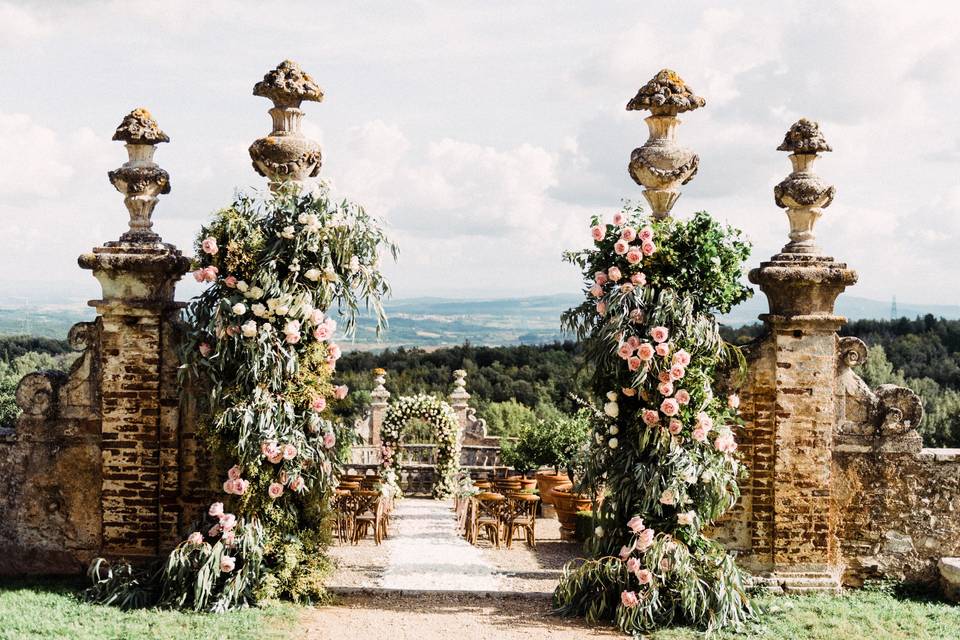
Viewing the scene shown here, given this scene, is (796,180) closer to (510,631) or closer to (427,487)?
(510,631)

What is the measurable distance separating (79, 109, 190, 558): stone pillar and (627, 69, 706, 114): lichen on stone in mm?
4221

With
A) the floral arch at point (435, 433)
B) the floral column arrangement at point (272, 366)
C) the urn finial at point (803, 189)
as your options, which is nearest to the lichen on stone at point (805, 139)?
the urn finial at point (803, 189)

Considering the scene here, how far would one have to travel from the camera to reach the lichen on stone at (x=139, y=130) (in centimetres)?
860

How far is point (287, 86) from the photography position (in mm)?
8484

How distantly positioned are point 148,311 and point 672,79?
4937mm

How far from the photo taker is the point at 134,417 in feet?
28.3

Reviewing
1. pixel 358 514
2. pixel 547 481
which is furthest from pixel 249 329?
pixel 547 481

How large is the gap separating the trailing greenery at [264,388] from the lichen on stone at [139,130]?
1008 mm

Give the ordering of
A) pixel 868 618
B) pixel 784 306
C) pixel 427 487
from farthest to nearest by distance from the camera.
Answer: pixel 427 487 → pixel 784 306 → pixel 868 618

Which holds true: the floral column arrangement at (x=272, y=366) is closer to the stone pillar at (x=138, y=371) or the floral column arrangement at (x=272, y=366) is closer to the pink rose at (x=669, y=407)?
the stone pillar at (x=138, y=371)


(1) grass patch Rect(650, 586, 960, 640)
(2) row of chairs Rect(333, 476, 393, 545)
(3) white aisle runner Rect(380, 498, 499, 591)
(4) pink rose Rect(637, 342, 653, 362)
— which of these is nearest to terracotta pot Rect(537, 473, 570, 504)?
(3) white aisle runner Rect(380, 498, 499, 591)

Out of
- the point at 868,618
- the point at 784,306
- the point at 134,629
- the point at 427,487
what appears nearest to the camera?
the point at 134,629

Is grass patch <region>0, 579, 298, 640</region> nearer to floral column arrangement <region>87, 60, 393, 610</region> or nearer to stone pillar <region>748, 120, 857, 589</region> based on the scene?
floral column arrangement <region>87, 60, 393, 610</region>

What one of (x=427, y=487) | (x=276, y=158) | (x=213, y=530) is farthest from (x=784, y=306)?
(x=427, y=487)
